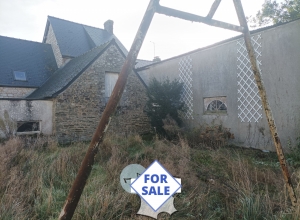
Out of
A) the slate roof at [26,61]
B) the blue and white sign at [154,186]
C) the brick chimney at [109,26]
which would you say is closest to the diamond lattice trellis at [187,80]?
the blue and white sign at [154,186]

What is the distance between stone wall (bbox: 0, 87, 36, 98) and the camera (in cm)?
1213

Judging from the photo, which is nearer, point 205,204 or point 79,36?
point 205,204

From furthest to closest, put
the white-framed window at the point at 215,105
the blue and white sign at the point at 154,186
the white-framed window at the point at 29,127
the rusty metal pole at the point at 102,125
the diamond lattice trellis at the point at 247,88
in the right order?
the white-framed window at the point at 29,127
the white-framed window at the point at 215,105
the diamond lattice trellis at the point at 247,88
the blue and white sign at the point at 154,186
the rusty metal pole at the point at 102,125

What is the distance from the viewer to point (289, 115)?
20.5ft

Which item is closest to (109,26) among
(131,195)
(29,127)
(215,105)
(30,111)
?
(30,111)

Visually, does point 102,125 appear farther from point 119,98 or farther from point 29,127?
point 29,127

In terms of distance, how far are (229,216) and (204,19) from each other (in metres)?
2.33

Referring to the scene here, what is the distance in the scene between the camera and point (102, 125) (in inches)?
69.0

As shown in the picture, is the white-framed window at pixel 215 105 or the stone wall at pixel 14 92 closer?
the white-framed window at pixel 215 105

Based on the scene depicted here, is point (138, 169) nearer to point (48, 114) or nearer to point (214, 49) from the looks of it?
point (214, 49)

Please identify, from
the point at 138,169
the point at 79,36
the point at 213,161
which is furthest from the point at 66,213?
the point at 79,36

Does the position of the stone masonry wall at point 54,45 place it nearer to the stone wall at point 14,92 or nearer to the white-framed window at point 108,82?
the stone wall at point 14,92

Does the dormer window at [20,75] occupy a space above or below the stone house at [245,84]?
above

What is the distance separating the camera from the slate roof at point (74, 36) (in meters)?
15.0
